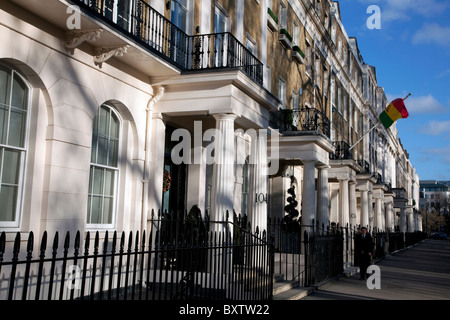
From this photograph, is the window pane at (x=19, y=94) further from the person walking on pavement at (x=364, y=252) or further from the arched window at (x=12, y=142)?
the person walking on pavement at (x=364, y=252)

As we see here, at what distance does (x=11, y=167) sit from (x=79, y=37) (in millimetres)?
2488

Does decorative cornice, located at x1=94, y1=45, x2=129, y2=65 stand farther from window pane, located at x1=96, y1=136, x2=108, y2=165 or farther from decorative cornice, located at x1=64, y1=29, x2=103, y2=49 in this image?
window pane, located at x1=96, y1=136, x2=108, y2=165

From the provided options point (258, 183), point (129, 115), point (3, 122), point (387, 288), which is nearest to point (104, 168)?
point (129, 115)

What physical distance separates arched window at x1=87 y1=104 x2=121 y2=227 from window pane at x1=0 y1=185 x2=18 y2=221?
5.72 ft

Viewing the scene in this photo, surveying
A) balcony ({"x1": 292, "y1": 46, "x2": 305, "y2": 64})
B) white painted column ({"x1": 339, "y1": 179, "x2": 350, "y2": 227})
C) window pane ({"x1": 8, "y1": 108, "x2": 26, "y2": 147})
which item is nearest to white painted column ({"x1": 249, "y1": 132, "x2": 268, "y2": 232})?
window pane ({"x1": 8, "y1": 108, "x2": 26, "y2": 147})

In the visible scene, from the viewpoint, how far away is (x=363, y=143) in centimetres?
3959

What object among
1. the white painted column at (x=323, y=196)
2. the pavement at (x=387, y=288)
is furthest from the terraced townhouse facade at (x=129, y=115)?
the pavement at (x=387, y=288)

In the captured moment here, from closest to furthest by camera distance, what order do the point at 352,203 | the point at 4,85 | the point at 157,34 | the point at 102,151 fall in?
the point at 4,85, the point at 102,151, the point at 157,34, the point at 352,203

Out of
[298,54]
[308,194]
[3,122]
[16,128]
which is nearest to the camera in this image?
[3,122]

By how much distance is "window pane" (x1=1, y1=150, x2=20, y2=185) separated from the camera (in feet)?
23.0

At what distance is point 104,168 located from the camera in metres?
9.20

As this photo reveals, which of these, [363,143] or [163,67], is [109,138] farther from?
[363,143]

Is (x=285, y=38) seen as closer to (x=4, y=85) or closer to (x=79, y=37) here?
(x=79, y=37)

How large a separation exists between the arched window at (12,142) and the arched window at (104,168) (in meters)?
1.68
